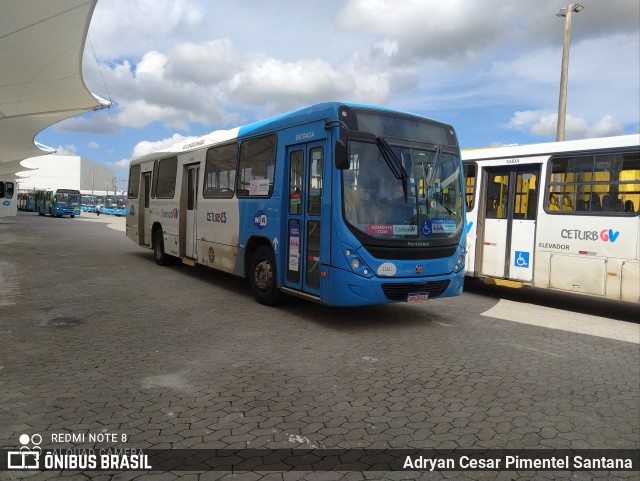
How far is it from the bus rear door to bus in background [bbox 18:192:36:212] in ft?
216

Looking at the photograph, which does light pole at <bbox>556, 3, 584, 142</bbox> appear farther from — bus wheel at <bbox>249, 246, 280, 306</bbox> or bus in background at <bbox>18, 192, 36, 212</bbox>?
bus in background at <bbox>18, 192, 36, 212</bbox>

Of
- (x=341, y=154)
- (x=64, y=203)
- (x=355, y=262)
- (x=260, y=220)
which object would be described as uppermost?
(x=341, y=154)

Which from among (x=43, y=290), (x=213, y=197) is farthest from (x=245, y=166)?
(x=43, y=290)

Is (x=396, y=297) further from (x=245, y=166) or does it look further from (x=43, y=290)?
(x=43, y=290)

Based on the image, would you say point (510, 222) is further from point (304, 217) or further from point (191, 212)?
point (191, 212)

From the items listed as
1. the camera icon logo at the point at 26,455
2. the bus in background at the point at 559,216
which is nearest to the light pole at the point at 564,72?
the bus in background at the point at 559,216

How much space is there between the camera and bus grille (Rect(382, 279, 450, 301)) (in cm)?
675

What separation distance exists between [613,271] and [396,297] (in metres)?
4.29

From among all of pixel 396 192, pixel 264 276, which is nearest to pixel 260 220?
pixel 264 276

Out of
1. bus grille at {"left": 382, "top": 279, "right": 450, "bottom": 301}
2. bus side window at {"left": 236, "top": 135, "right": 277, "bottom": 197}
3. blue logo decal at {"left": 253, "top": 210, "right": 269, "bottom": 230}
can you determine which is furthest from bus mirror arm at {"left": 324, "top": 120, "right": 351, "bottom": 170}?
blue logo decal at {"left": 253, "top": 210, "right": 269, "bottom": 230}

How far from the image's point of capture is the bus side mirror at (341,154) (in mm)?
6391

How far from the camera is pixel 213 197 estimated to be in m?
10.3

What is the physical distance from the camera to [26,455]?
3215 millimetres

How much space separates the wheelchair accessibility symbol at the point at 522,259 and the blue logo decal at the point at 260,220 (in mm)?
5271
